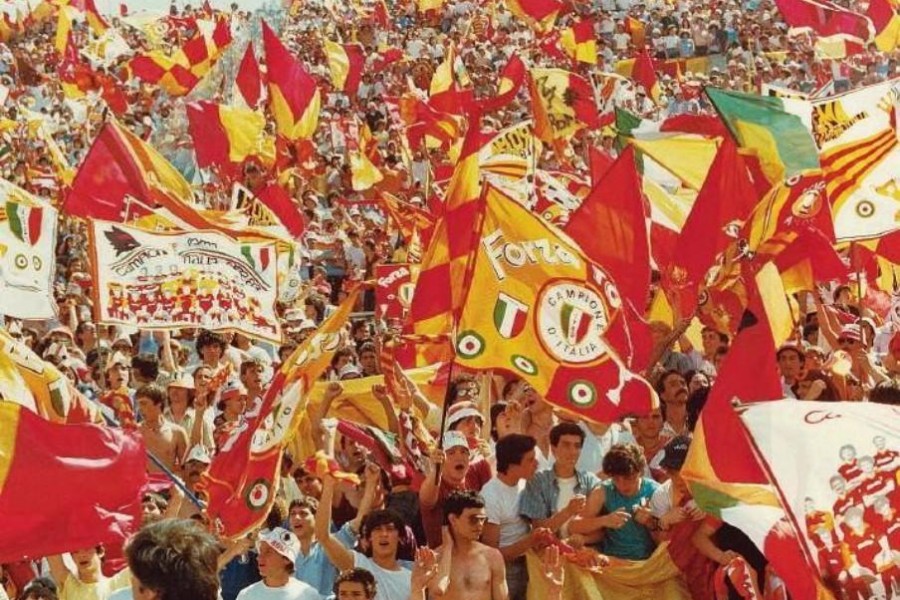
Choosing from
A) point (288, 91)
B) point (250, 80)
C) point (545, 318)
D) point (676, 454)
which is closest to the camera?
point (676, 454)

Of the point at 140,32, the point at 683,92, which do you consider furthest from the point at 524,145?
the point at 140,32

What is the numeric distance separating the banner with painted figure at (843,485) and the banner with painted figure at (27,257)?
624 centimetres

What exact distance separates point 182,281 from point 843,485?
18.8ft

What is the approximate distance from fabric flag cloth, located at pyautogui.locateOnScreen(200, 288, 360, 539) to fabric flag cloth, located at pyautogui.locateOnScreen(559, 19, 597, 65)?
690 inches

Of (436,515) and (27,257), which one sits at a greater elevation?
(27,257)

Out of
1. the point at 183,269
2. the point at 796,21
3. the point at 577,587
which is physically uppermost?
the point at 796,21

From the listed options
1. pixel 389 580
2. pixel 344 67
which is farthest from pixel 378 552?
pixel 344 67

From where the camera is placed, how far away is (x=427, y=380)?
31.4ft

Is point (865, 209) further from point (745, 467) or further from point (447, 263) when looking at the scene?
point (745, 467)

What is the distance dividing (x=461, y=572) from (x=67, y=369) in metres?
4.30

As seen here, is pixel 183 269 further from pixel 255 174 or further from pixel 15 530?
pixel 255 174

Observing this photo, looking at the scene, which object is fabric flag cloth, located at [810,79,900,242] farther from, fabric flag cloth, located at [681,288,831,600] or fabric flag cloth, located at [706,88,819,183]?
fabric flag cloth, located at [681,288,831,600]

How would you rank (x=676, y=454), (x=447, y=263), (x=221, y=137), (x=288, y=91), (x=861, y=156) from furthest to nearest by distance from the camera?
(x=288, y=91), (x=221, y=137), (x=861, y=156), (x=447, y=263), (x=676, y=454)

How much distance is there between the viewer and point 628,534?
7281mm
